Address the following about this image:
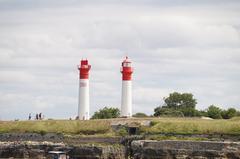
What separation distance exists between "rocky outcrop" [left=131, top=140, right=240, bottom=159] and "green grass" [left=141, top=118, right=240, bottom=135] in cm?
267

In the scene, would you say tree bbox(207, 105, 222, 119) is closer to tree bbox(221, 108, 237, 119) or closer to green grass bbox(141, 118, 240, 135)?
tree bbox(221, 108, 237, 119)

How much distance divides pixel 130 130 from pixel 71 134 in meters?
4.27

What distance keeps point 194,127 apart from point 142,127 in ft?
13.5

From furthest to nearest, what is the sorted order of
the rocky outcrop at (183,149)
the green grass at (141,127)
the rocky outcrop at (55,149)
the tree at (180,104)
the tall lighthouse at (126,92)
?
the tree at (180,104)
the tall lighthouse at (126,92)
the green grass at (141,127)
the rocky outcrop at (55,149)
the rocky outcrop at (183,149)

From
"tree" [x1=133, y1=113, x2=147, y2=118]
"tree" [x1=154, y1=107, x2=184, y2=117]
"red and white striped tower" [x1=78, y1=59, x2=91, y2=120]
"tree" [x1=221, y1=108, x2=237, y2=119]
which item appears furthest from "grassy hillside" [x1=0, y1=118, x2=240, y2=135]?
"tree" [x1=154, y1=107, x2=184, y2=117]

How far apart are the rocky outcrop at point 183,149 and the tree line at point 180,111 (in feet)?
57.8

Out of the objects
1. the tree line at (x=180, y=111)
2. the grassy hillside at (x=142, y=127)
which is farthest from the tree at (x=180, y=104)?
the grassy hillside at (x=142, y=127)

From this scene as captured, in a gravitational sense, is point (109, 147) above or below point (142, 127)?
below

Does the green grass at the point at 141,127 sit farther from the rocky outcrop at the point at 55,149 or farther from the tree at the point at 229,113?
the tree at the point at 229,113

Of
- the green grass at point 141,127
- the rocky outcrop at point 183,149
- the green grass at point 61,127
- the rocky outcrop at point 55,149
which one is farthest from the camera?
the green grass at point 61,127

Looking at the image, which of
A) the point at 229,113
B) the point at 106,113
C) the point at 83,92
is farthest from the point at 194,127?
the point at 106,113

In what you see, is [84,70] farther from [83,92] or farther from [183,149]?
[183,149]

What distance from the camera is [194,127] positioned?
181ft

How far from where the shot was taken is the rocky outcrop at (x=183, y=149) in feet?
165
